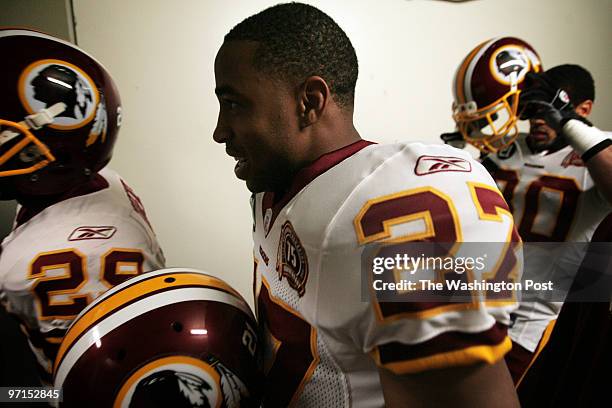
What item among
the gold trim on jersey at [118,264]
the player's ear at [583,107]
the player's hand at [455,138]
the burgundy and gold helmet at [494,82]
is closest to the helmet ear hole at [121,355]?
the gold trim on jersey at [118,264]

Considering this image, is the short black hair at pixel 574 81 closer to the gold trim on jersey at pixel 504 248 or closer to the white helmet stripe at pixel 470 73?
the white helmet stripe at pixel 470 73

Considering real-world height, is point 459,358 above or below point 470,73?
below

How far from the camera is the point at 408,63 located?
1.96 m

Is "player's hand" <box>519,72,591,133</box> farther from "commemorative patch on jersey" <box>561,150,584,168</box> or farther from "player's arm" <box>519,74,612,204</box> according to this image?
"commemorative patch on jersey" <box>561,150,584,168</box>

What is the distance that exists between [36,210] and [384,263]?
2.97 feet

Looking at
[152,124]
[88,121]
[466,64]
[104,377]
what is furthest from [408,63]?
[104,377]

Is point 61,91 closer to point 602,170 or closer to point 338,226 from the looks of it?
point 338,226

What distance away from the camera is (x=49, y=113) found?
0.81 m

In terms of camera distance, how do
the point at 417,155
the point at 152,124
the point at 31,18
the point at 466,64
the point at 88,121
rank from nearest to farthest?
1. the point at 417,155
2. the point at 88,121
3. the point at 31,18
4. the point at 466,64
5. the point at 152,124

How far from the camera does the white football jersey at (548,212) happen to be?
119cm

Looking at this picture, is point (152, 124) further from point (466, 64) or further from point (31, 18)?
point (466, 64)

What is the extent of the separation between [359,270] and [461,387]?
6.5 inches

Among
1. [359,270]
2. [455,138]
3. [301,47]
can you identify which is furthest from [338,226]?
[455,138]

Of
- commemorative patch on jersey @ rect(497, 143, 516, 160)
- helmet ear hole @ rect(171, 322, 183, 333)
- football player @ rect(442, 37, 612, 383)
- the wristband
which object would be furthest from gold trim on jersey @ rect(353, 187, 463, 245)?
commemorative patch on jersey @ rect(497, 143, 516, 160)
